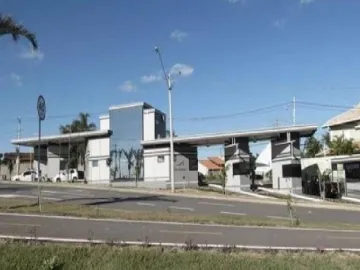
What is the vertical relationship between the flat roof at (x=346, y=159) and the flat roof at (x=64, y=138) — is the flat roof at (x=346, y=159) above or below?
below

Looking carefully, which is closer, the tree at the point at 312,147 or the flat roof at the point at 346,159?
the flat roof at the point at 346,159

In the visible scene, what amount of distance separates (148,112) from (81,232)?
144 feet

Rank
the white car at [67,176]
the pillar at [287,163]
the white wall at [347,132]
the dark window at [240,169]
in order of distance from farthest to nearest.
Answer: the white car at [67,176] → the white wall at [347,132] → the dark window at [240,169] → the pillar at [287,163]

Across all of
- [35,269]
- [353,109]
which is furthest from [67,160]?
[35,269]

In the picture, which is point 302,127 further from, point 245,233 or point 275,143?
point 245,233

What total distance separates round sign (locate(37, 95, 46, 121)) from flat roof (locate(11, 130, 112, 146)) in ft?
120

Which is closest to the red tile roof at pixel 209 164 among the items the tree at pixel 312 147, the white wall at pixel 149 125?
the tree at pixel 312 147

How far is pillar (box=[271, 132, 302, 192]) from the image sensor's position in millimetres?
46406

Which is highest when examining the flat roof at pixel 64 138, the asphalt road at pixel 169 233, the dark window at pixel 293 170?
the flat roof at pixel 64 138

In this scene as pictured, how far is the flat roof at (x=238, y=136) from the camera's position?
47.2 metres

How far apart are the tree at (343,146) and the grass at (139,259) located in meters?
39.6

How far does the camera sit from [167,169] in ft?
176

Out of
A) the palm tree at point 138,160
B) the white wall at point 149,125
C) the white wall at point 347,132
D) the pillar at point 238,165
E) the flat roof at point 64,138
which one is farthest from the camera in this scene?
the flat roof at point 64,138

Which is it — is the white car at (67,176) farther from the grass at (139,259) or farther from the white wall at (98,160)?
the grass at (139,259)
